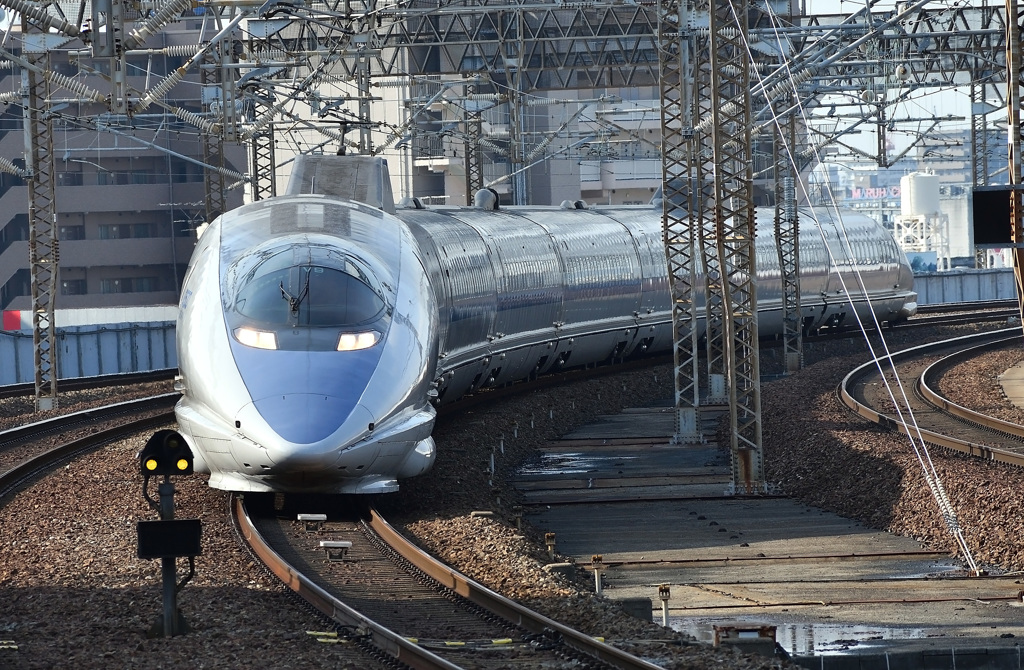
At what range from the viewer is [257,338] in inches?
591

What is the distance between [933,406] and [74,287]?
5621 cm

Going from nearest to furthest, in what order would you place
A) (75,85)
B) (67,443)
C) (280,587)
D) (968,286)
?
(280,587) < (67,443) < (75,85) < (968,286)

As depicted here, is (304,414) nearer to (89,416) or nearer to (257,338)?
(257,338)

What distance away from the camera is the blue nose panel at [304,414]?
13984 mm

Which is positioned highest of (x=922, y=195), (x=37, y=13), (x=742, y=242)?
(x=922, y=195)

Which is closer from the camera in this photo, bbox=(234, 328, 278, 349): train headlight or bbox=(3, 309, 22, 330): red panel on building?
bbox=(234, 328, 278, 349): train headlight

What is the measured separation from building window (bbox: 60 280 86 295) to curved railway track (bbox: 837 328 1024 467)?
46928 mm

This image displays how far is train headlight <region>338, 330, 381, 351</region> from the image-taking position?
590 inches

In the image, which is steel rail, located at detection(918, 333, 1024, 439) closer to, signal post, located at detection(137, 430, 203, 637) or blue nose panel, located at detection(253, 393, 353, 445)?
blue nose panel, located at detection(253, 393, 353, 445)

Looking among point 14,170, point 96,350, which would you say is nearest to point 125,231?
point 96,350

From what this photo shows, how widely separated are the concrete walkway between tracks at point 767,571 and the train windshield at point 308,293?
2977mm

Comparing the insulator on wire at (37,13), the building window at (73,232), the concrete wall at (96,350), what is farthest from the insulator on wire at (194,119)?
the building window at (73,232)

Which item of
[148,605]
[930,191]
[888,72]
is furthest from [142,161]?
[930,191]

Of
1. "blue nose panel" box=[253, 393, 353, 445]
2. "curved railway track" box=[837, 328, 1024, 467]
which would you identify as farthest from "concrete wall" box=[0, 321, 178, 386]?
"blue nose panel" box=[253, 393, 353, 445]
